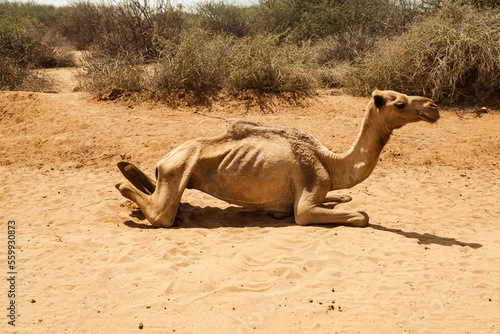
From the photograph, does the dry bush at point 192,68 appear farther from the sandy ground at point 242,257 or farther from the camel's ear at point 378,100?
the camel's ear at point 378,100

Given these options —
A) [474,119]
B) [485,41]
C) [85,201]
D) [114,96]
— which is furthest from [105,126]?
[485,41]

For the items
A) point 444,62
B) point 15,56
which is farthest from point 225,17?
point 444,62

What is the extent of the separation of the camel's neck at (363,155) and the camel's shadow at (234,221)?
612mm

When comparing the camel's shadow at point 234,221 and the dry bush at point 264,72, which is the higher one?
the dry bush at point 264,72

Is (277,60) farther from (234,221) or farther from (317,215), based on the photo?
→ (317,215)

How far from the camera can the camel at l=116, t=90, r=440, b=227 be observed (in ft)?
17.0

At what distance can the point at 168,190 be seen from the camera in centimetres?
527

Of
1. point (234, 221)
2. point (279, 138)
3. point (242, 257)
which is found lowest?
point (234, 221)

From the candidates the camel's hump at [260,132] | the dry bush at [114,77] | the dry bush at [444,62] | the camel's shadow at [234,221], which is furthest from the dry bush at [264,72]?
Result: the camel's hump at [260,132]

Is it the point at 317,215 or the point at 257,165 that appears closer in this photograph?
the point at 317,215

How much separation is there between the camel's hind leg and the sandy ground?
0.19 meters

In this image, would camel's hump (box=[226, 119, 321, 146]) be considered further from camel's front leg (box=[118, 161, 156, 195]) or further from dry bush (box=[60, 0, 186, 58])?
dry bush (box=[60, 0, 186, 58])

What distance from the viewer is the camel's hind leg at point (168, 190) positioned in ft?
17.3

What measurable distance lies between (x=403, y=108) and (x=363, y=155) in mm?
722
